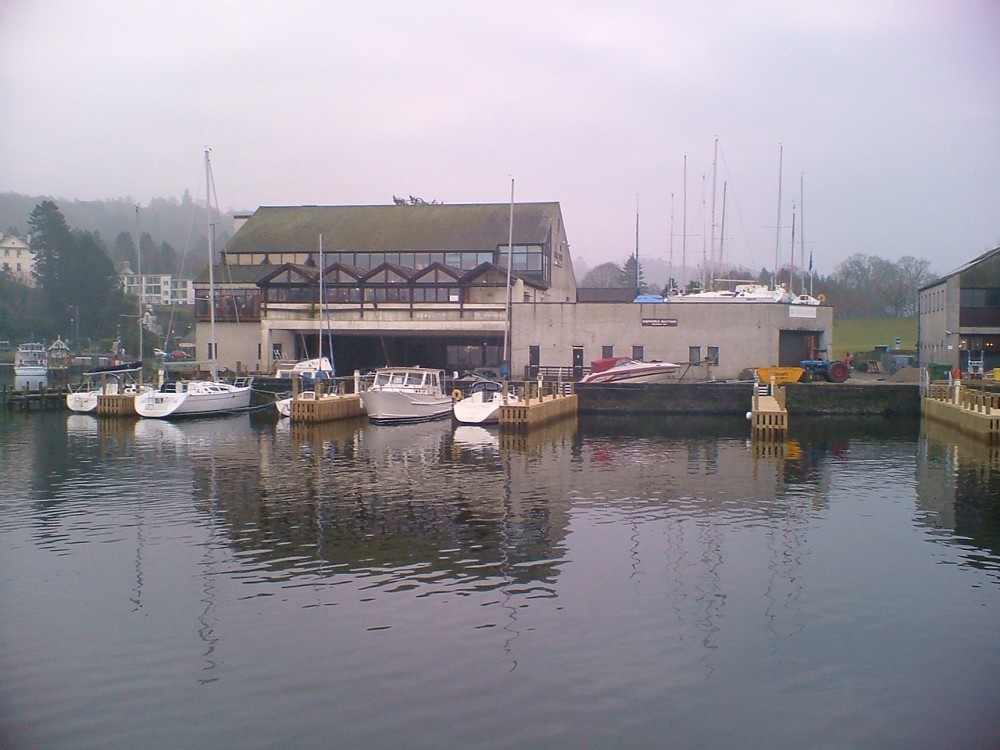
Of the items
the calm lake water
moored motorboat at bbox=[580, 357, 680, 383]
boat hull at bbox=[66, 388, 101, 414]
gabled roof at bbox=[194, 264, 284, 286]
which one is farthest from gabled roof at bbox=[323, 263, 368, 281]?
the calm lake water

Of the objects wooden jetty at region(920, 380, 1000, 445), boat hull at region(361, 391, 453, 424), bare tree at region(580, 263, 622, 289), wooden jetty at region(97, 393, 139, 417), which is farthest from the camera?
bare tree at region(580, 263, 622, 289)

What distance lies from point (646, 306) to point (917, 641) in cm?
A: 4004

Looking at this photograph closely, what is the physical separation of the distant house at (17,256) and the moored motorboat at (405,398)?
86.2m

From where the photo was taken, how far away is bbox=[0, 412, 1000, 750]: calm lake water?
950 centimetres

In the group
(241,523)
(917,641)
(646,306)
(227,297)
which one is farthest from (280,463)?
(227,297)

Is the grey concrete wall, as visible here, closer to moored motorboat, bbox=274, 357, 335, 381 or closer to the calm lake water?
moored motorboat, bbox=274, 357, 335, 381

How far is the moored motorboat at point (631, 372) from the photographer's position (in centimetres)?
4684

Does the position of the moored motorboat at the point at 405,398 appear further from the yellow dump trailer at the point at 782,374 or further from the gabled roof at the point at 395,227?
the gabled roof at the point at 395,227

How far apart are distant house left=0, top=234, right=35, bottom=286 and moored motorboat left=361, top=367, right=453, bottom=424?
86.2 meters

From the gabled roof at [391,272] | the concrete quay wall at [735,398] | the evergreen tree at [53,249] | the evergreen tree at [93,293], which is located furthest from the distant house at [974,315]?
the evergreen tree at [53,249]

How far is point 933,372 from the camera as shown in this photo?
1933 inches

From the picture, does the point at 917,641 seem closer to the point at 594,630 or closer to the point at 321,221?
the point at 594,630

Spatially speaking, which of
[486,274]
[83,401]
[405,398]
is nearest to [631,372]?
[405,398]

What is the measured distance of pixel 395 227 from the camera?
66.9 metres
